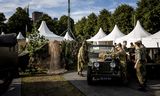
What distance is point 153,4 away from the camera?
49875 mm

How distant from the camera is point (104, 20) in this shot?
7156cm

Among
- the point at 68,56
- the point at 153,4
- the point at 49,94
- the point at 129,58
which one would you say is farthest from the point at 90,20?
the point at 49,94

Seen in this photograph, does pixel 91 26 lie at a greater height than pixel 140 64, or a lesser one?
greater

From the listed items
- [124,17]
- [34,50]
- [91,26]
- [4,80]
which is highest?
[91,26]

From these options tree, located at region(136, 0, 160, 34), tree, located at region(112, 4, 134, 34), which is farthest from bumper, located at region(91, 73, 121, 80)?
tree, located at region(112, 4, 134, 34)

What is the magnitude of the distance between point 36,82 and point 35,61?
6.33m

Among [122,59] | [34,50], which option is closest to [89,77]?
[122,59]

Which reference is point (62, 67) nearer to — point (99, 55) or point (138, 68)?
point (99, 55)

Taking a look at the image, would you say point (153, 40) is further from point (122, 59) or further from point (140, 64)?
point (140, 64)

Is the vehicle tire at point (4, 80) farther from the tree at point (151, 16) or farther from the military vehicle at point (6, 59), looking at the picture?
the tree at point (151, 16)

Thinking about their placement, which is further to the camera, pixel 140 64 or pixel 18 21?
pixel 18 21

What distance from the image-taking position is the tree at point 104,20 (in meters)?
69.2

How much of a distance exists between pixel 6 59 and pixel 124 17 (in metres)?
51.5

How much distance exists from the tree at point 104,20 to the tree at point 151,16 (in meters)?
16.9
